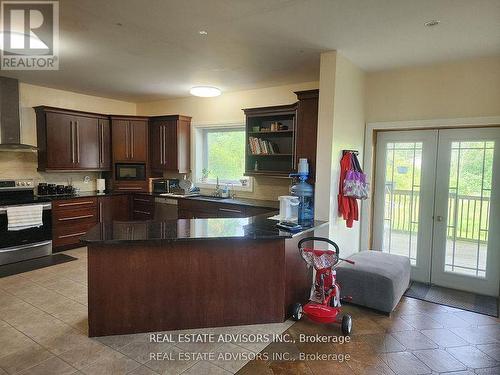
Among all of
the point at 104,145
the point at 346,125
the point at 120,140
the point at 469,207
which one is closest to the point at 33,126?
the point at 104,145

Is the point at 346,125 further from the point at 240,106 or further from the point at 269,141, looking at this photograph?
the point at 240,106

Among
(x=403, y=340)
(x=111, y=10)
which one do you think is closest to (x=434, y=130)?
(x=403, y=340)

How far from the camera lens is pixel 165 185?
6.09 meters

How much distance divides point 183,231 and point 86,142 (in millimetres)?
3771

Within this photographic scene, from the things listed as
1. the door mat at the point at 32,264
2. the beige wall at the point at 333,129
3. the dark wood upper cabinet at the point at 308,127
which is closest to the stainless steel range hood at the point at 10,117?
the door mat at the point at 32,264

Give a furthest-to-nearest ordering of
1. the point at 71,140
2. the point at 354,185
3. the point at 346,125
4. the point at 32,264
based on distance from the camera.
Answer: the point at 71,140 < the point at 32,264 < the point at 346,125 < the point at 354,185

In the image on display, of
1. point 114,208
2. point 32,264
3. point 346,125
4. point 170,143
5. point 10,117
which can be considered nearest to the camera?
point 346,125

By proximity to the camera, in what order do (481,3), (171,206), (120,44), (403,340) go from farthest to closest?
1. (171,206)
2. (120,44)
3. (403,340)
4. (481,3)

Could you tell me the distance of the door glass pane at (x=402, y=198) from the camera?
13.8ft

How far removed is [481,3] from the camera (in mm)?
2389

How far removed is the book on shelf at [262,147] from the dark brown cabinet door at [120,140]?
2.50 meters

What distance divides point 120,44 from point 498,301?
5.01 meters

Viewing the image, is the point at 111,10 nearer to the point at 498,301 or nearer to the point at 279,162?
the point at 279,162

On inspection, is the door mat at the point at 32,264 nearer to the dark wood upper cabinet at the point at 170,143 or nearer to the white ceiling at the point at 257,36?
the dark wood upper cabinet at the point at 170,143
